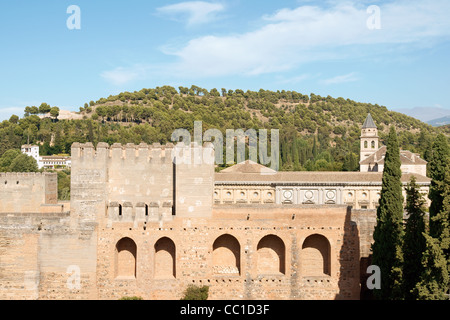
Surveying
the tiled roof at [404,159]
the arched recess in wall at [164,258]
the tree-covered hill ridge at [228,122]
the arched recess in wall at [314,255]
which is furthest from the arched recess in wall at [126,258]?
the tree-covered hill ridge at [228,122]

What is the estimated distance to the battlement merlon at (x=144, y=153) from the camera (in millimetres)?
20828

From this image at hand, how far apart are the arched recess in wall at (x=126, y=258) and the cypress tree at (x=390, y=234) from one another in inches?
432

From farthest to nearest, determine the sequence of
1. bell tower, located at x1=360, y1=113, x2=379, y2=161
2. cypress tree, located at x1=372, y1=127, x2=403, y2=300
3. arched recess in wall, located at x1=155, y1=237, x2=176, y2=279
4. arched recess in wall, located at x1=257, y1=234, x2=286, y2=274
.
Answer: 1. bell tower, located at x1=360, y1=113, x2=379, y2=161
2. arched recess in wall, located at x1=257, y1=234, x2=286, y2=274
3. arched recess in wall, located at x1=155, y1=237, x2=176, y2=279
4. cypress tree, located at x1=372, y1=127, x2=403, y2=300

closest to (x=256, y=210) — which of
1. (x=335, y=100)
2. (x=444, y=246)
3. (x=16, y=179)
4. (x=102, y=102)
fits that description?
(x=444, y=246)

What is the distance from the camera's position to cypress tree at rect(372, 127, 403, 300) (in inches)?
667

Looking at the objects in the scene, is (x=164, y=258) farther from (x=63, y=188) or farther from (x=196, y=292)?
(x=63, y=188)

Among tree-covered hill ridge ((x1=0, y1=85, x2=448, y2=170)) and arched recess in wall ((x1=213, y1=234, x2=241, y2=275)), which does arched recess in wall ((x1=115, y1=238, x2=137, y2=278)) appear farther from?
tree-covered hill ridge ((x1=0, y1=85, x2=448, y2=170))

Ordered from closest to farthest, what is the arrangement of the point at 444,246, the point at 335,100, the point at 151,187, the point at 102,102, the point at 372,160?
the point at 444,246 → the point at 151,187 → the point at 372,160 → the point at 102,102 → the point at 335,100

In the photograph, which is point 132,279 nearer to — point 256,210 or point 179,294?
point 179,294

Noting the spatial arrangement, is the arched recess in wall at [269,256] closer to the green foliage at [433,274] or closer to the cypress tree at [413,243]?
the cypress tree at [413,243]

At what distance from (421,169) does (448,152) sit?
3441 cm

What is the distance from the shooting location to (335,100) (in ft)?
615

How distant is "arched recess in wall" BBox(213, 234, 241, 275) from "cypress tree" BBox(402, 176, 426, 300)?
7.70 m

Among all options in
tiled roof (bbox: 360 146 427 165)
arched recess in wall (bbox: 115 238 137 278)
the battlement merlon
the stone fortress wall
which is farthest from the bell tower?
arched recess in wall (bbox: 115 238 137 278)
